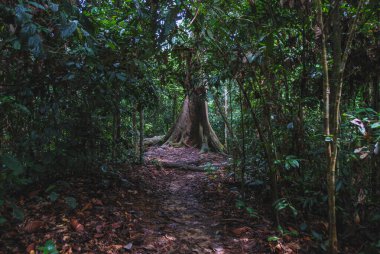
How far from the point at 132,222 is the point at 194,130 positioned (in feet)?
Answer: 28.3

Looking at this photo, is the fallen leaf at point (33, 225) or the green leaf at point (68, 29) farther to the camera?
the fallen leaf at point (33, 225)

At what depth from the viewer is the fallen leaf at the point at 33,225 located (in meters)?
3.41

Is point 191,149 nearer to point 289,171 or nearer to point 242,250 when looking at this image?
point 289,171

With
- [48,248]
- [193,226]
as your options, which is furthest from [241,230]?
[48,248]

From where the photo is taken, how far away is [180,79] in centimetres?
551

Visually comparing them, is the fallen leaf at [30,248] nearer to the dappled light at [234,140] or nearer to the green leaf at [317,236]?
the dappled light at [234,140]

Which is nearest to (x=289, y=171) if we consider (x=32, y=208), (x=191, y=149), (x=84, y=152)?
(x=84, y=152)

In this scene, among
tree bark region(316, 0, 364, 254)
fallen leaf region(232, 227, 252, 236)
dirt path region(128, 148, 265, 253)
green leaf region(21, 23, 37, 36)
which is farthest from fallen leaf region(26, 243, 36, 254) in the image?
tree bark region(316, 0, 364, 254)

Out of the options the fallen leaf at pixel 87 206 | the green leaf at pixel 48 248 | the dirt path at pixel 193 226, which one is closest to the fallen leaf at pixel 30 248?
the green leaf at pixel 48 248

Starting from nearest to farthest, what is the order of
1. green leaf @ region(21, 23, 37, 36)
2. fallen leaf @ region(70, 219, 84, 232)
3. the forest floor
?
1. green leaf @ region(21, 23, 37, 36)
2. the forest floor
3. fallen leaf @ region(70, 219, 84, 232)

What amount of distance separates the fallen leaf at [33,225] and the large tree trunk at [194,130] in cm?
872

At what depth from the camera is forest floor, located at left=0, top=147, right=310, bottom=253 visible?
339 centimetres

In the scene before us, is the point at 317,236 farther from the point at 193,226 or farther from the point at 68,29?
the point at 68,29

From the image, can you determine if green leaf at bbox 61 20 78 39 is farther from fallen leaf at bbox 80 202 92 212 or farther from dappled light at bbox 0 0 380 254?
fallen leaf at bbox 80 202 92 212
